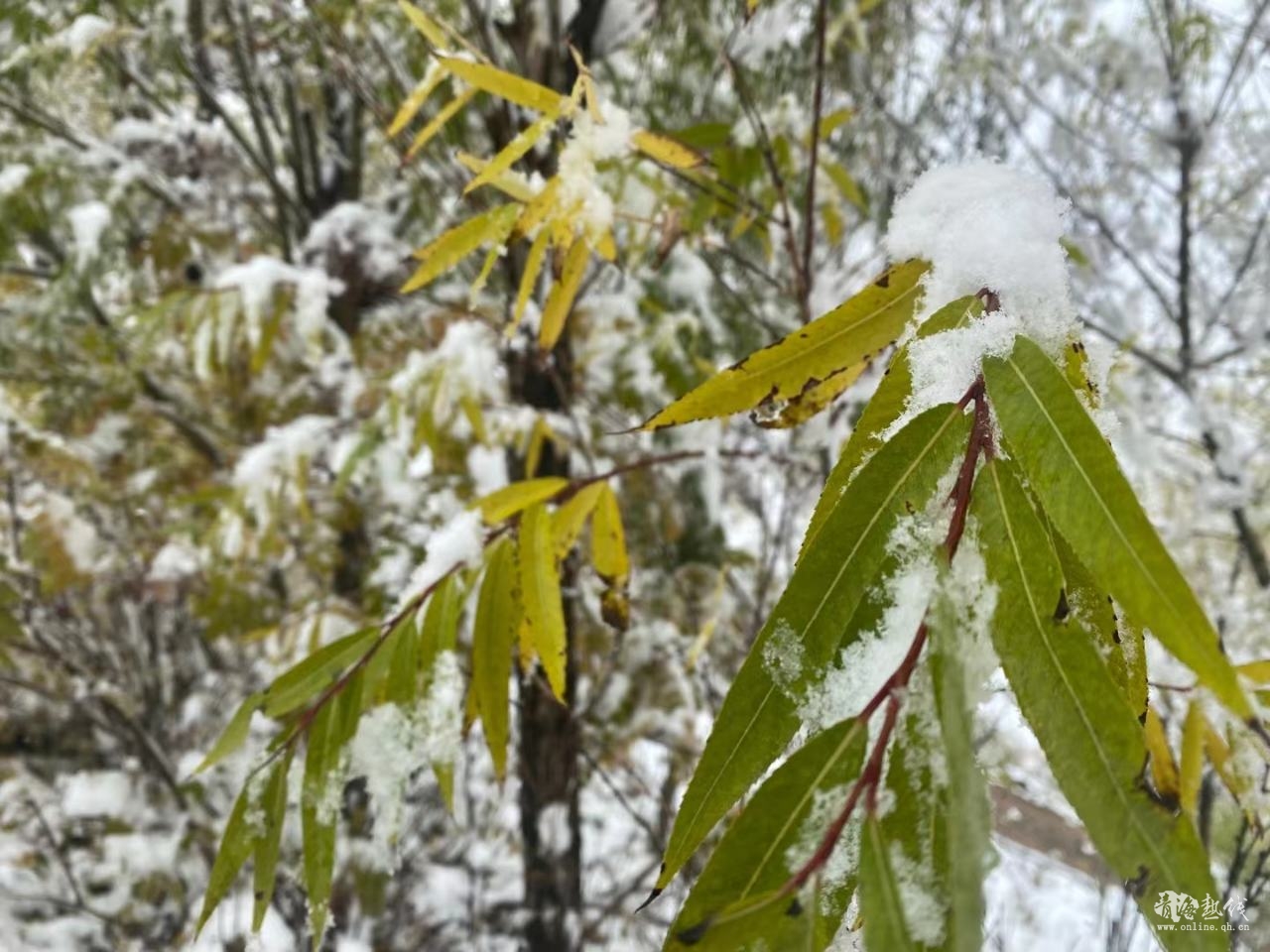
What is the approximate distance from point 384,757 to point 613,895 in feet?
6.09

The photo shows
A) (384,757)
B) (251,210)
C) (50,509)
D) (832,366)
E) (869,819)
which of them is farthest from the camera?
(251,210)

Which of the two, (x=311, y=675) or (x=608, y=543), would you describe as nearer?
(x=311, y=675)

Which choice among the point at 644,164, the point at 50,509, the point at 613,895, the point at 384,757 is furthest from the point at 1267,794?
the point at 50,509

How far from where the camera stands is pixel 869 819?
25 cm

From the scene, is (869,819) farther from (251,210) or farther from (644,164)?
(251,210)

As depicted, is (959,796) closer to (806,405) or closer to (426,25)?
(806,405)

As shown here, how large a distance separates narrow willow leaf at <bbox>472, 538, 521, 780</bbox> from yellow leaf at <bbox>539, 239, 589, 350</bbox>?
0.68ft

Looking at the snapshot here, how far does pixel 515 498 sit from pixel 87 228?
1824mm

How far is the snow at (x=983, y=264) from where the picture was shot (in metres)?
0.32

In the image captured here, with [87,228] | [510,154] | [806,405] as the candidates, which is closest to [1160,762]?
[806,405]

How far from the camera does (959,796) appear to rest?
226mm

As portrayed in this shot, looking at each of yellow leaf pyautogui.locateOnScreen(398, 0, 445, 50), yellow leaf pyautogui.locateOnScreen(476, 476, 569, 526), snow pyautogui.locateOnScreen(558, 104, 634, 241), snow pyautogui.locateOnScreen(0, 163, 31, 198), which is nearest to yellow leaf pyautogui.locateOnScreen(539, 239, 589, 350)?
snow pyautogui.locateOnScreen(558, 104, 634, 241)

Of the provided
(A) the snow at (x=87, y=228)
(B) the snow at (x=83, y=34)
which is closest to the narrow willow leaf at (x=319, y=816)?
(B) the snow at (x=83, y=34)

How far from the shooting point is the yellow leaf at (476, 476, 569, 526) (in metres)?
0.73
